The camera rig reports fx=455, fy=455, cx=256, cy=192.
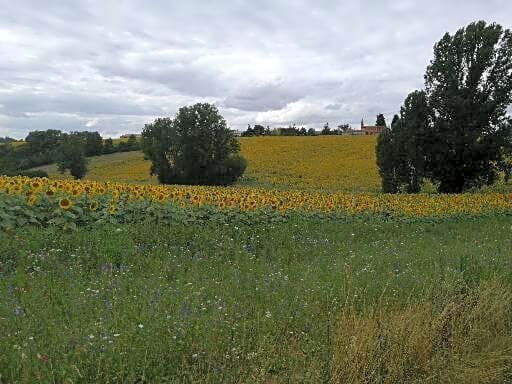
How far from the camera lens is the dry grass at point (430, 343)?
3678mm

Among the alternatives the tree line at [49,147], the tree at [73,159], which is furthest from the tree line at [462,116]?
the tree line at [49,147]

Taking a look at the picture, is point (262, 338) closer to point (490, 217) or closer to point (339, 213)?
point (339, 213)

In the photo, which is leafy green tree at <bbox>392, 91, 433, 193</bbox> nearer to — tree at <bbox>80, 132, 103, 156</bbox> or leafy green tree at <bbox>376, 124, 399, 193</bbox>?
leafy green tree at <bbox>376, 124, 399, 193</bbox>

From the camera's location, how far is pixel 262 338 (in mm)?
3822

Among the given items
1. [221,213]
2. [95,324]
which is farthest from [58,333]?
[221,213]

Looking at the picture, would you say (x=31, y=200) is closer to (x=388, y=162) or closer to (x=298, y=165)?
(x=388, y=162)

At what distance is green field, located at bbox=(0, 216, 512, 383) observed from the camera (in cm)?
327

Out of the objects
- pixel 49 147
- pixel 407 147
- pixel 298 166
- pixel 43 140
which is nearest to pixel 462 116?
pixel 407 147

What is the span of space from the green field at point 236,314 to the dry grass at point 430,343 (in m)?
0.01

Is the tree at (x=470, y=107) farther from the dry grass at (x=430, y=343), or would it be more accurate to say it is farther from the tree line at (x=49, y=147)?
the tree line at (x=49, y=147)

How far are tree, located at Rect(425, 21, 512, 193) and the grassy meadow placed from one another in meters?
17.3

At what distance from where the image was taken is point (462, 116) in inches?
977

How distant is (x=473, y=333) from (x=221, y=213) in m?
6.21

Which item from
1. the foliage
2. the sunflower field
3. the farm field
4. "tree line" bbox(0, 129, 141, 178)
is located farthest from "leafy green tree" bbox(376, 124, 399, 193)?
"tree line" bbox(0, 129, 141, 178)
